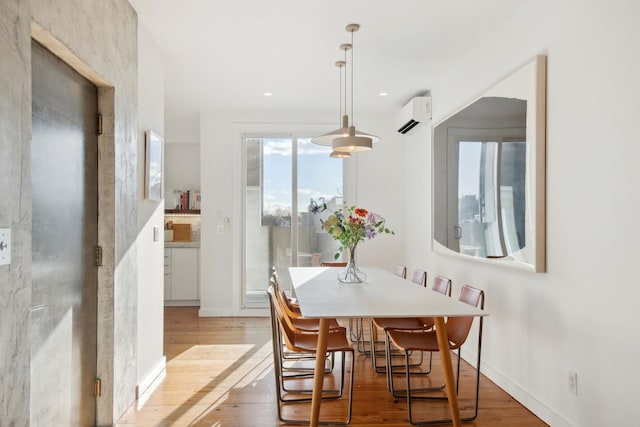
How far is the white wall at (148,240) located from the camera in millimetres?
3152

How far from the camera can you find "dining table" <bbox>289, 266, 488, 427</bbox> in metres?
2.43

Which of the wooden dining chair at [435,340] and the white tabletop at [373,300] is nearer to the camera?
the white tabletop at [373,300]

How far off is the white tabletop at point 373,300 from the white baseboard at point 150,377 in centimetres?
122

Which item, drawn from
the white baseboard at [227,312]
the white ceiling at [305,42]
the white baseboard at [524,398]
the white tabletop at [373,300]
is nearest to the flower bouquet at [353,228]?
the white tabletop at [373,300]

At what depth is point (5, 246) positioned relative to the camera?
155 cm

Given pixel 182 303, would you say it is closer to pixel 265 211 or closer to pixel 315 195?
pixel 265 211

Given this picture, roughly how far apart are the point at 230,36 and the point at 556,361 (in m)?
3.12

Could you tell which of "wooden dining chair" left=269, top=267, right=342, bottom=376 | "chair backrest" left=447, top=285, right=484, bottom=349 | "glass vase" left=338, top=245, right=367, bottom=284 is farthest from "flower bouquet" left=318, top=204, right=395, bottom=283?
"chair backrest" left=447, top=285, right=484, bottom=349

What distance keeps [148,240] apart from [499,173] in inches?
101

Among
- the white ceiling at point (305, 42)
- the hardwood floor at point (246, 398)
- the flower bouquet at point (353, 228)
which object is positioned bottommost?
the hardwood floor at point (246, 398)

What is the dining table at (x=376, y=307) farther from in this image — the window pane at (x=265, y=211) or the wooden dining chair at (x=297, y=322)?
the window pane at (x=265, y=211)

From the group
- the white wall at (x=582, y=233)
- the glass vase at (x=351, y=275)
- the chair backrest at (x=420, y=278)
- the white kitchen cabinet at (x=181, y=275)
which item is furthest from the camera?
the white kitchen cabinet at (x=181, y=275)

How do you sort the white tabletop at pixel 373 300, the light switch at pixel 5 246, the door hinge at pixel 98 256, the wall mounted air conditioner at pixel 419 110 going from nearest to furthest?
the light switch at pixel 5 246, the white tabletop at pixel 373 300, the door hinge at pixel 98 256, the wall mounted air conditioner at pixel 419 110

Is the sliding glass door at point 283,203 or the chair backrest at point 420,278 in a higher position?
the sliding glass door at point 283,203
